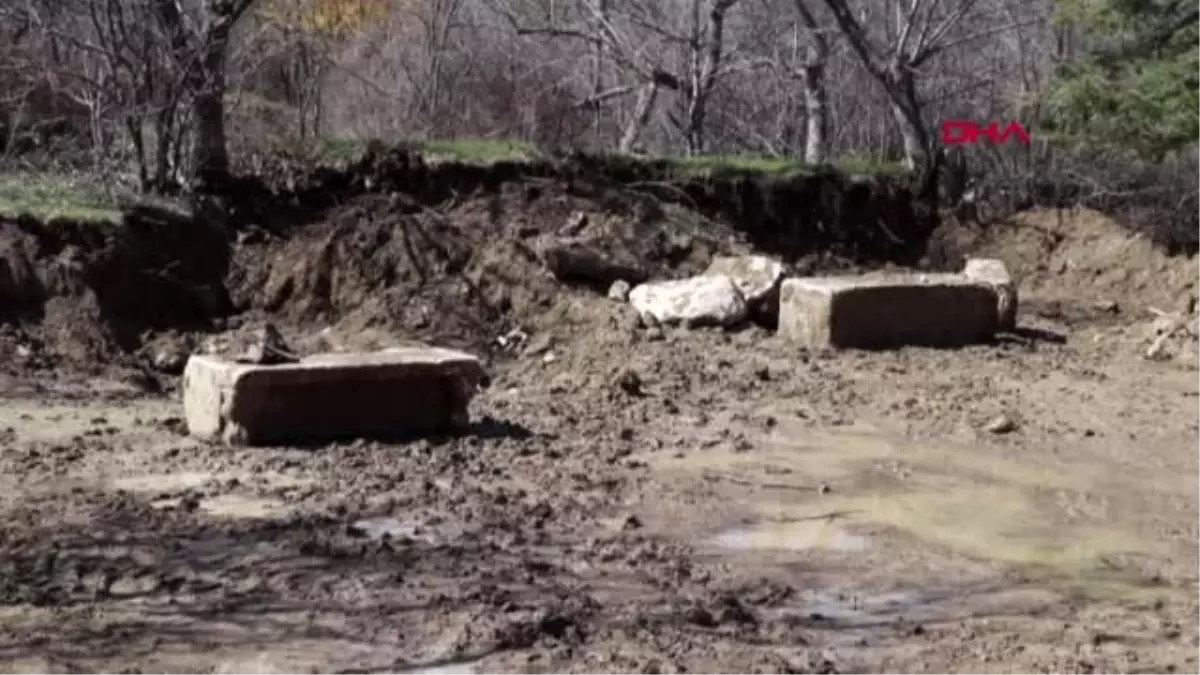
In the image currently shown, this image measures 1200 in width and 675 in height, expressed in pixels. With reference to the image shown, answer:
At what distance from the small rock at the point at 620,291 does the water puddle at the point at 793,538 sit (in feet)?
18.8

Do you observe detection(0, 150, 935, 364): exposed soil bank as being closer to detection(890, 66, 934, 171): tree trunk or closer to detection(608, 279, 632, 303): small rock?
detection(608, 279, 632, 303): small rock

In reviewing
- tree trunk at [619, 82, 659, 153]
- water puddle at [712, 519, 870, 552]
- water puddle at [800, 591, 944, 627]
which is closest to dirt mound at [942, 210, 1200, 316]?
tree trunk at [619, 82, 659, 153]

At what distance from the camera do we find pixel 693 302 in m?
13.0

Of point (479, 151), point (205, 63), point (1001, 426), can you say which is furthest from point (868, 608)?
point (479, 151)

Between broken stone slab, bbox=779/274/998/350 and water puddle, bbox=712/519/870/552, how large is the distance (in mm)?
4748

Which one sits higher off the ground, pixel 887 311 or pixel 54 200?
pixel 54 200

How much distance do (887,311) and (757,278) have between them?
1.23 metres

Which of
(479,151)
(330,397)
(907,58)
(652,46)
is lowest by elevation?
(330,397)

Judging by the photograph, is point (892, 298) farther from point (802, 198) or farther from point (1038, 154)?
point (1038, 154)

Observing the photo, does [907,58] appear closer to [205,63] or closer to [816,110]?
[816,110]

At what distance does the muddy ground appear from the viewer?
5969mm

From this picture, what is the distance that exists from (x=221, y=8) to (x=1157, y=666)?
9.56m

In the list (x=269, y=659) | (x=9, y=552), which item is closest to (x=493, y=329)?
(x=9, y=552)

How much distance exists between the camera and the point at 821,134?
1817 centimetres
